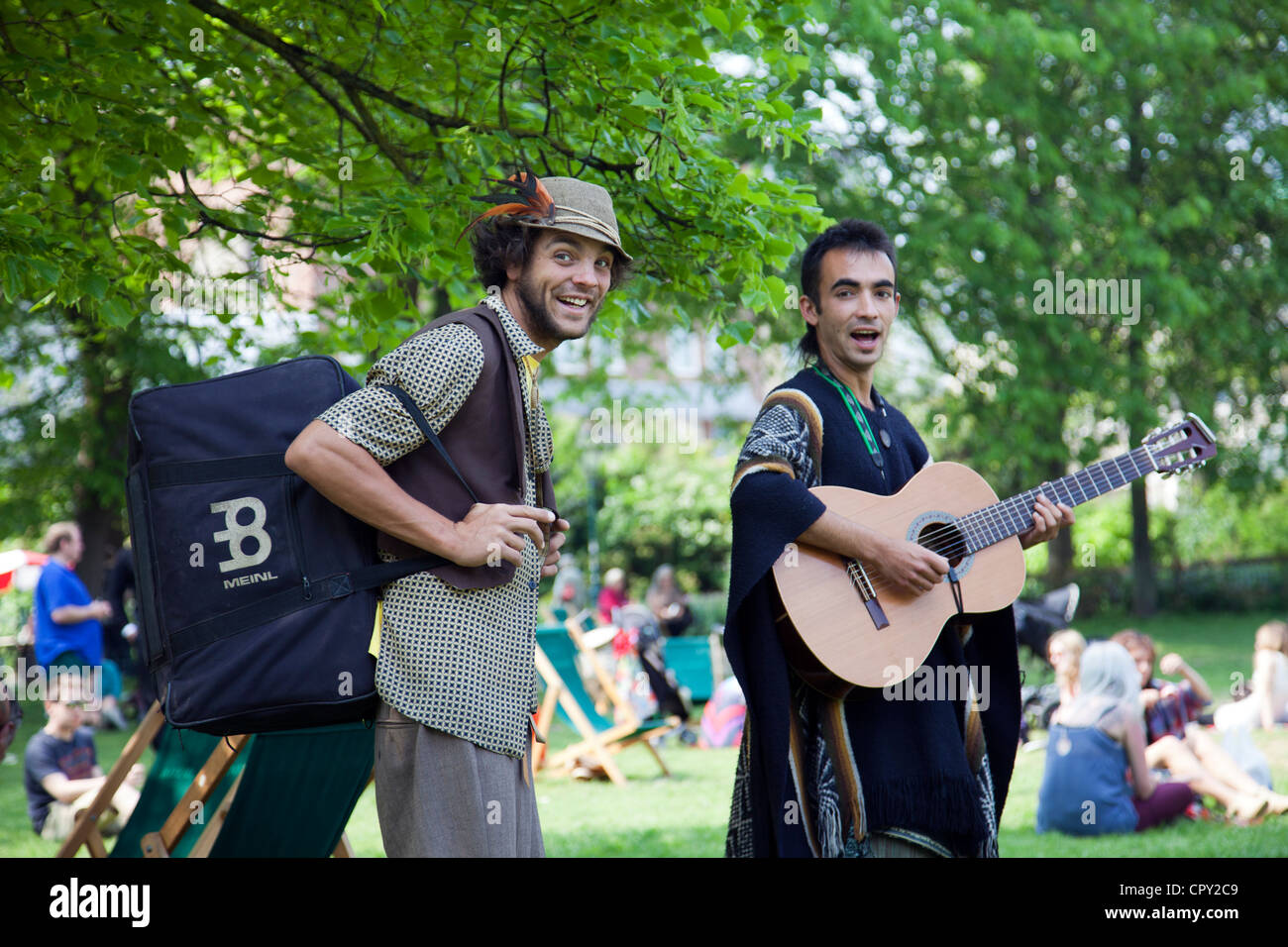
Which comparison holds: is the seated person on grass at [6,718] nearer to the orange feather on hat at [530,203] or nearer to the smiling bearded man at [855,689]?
the smiling bearded man at [855,689]

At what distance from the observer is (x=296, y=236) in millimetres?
4500

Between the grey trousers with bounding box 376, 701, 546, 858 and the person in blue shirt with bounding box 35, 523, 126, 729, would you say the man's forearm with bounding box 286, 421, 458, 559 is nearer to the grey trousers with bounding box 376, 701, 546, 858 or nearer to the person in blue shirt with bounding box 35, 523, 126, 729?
the grey trousers with bounding box 376, 701, 546, 858

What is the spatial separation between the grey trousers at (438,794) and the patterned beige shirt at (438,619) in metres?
0.04

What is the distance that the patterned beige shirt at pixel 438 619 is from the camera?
2439mm

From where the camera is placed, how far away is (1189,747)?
7480mm

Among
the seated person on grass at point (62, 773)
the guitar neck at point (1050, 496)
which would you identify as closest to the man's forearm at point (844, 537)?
the guitar neck at point (1050, 496)

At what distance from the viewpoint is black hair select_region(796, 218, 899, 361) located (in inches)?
136

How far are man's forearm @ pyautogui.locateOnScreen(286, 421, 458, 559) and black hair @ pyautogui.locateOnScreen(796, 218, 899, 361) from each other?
151cm

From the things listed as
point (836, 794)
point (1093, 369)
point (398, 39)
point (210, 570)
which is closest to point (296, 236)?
point (398, 39)

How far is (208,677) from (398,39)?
9.57 feet

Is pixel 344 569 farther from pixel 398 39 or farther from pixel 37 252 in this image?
pixel 398 39

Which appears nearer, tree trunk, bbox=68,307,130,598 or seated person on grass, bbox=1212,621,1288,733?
seated person on grass, bbox=1212,621,1288,733

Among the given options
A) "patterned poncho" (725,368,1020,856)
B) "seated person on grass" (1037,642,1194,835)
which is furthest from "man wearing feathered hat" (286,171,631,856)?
"seated person on grass" (1037,642,1194,835)
